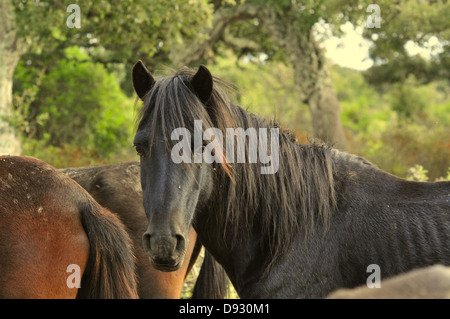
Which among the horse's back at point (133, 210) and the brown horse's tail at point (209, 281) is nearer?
Result: the horse's back at point (133, 210)

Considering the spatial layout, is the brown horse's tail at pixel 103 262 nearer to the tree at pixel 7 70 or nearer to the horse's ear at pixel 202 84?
the horse's ear at pixel 202 84

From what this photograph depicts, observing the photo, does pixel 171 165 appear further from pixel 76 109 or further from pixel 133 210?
pixel 76 109

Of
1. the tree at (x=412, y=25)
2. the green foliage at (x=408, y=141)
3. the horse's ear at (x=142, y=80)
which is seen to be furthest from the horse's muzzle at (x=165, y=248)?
the tree at (x=412, y=25)

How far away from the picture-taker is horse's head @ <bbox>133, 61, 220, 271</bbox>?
2.29 m

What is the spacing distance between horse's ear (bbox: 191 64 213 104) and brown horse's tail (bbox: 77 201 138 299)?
875 mm

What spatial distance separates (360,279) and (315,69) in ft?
35.2

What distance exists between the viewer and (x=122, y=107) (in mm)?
14609

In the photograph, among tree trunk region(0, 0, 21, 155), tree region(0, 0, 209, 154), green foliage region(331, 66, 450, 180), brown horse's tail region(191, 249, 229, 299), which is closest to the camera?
brown horse's tail region(191, 249, 229, 299)

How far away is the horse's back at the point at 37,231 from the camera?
7.95 ft

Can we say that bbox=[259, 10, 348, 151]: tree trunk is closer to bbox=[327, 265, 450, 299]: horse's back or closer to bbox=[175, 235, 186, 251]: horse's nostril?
bbox=[175, 235, 186, 251]: horse's nostril

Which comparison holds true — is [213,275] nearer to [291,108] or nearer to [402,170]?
[402,170]

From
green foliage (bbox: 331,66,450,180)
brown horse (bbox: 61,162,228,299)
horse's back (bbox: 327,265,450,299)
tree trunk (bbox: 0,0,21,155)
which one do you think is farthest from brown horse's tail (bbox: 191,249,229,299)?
tree trunk (bbox: 0,0,21,155)

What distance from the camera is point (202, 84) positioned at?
265 cm
